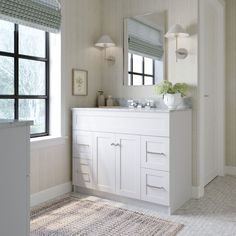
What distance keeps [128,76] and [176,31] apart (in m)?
0.87

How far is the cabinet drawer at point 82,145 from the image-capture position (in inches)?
135

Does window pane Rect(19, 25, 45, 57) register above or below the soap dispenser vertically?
above

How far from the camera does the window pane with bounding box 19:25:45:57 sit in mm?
3166

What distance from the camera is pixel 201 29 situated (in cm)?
A: 339

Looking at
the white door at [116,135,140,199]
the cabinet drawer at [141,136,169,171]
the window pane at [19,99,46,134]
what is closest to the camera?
the cabinet drawer at [141,136,169,171]

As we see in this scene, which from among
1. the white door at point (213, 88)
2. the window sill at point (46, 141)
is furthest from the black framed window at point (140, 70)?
the window sill at point (46, 141)

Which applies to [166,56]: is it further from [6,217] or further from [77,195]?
[6,217]

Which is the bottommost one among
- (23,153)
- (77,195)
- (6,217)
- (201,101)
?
(77,195)

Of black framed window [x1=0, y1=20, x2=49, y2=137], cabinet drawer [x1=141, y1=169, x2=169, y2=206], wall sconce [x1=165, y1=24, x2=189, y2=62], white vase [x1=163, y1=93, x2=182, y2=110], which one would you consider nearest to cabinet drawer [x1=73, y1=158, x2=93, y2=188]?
black framed window [x1=0, y1=20, x2=49, y2=137]

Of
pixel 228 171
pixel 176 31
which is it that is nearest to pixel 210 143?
pixel 228 171

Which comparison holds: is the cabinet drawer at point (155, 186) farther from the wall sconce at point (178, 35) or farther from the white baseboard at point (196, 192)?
the wall sconce at point (178, 35)

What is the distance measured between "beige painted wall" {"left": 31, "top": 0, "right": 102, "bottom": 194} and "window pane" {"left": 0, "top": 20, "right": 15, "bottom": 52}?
59 centimetres

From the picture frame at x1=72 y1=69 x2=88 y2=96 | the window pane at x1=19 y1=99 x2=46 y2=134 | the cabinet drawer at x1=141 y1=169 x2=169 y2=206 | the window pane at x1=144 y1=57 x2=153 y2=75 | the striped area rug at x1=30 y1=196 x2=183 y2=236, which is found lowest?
the striped area rug at x1=30 y1=196 x2=183 y2=236

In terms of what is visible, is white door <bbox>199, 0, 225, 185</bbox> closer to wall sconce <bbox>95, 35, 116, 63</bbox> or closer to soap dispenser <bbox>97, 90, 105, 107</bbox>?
wall sconce <bbox>95, 35, 116, 63</bbox>
